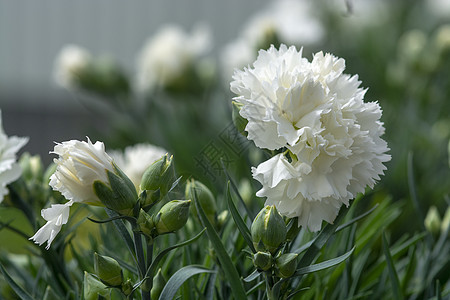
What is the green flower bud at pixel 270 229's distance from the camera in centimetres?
32

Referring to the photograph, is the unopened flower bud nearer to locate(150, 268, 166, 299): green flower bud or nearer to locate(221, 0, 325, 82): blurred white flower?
locate(150, 268, 166, 299): green flower bud

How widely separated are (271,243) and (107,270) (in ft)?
0.31

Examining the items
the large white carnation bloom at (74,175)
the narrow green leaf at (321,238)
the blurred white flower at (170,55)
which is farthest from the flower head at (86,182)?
the blurred white flower at (170,55)

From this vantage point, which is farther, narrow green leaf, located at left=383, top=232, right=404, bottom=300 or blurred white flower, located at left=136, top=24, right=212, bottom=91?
blurred white flower, located at left=136, top=24, right=212, bottom=91

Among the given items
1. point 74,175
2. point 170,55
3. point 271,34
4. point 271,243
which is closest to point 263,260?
point 271,243

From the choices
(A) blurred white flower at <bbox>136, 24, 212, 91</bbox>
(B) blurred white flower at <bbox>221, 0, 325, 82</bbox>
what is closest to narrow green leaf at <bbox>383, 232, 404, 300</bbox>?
(B) blurred white flower at <bbox>221, 0, 325, 82</bbox>

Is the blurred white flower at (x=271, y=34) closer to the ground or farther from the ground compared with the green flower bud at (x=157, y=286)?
farther from the ground

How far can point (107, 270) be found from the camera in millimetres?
327

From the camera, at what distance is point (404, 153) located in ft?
2.70

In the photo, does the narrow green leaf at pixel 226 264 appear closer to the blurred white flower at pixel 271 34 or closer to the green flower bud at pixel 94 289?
the green flower bud at pixel 94 289

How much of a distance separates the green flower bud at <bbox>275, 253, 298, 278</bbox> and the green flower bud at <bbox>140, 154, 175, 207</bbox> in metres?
0.08

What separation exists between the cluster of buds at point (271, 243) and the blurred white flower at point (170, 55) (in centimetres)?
75

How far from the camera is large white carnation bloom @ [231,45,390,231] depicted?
31 cm

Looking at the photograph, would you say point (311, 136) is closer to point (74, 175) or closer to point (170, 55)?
point (74, 175)
